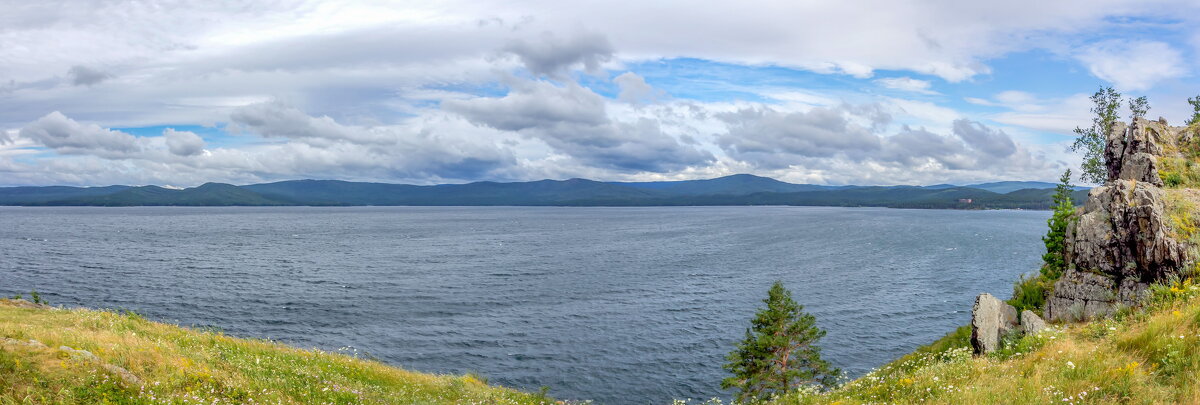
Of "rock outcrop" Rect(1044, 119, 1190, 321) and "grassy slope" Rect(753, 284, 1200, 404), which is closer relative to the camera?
"grassy slope" Rect(753, 284, 1200, 404)

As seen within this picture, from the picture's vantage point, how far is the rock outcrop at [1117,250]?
67.8 ft

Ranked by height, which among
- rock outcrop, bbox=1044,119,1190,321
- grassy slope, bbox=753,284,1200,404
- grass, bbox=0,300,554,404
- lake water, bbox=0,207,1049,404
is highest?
rock outcrop, bbox=1044,119,1190,321

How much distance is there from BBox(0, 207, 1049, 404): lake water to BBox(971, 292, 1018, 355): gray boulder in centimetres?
2616

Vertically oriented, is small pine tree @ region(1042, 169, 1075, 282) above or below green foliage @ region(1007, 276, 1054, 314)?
above

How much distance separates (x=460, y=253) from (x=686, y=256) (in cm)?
4942

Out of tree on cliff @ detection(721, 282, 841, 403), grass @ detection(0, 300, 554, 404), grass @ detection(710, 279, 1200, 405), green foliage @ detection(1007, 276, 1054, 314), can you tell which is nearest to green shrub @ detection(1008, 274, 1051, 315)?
green foliage @ detection(1007, 276, 1054, 314)

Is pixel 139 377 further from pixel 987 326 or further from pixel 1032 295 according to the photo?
pixel 1032 295

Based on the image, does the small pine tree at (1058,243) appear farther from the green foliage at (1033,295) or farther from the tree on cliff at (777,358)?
the tree on cliff at (777,358)

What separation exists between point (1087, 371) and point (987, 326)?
31.0 feet

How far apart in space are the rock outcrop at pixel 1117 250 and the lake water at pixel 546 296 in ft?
84.7

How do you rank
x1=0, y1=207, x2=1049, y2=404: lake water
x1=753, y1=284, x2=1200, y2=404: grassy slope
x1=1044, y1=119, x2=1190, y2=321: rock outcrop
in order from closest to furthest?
x1=753, y1=284, x2=1200, y2=404: grassy slope
x1=1044, y1=119, x2=1190, y2=321: rock outcrop
x1=0, y1=207, x2=1049, y2=404: lake water

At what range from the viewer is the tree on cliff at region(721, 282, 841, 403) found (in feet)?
128

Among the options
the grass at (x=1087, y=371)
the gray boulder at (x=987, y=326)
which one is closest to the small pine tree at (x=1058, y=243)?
the gray boulder at (x=987, y=326)

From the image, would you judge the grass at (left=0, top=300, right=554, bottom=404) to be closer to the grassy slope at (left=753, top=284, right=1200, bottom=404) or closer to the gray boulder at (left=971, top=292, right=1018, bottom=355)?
the grassy slope at (left=753, top=284, right=1200, bottom=404)
